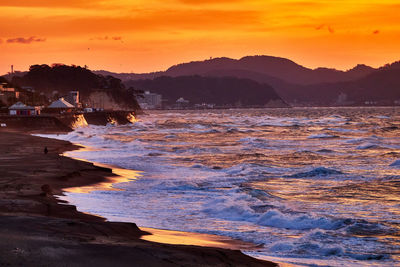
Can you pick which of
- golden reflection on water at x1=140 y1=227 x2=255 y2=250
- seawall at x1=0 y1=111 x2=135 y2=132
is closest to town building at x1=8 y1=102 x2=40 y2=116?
seawall at x1=0 y1=111 x2=135 y2=132

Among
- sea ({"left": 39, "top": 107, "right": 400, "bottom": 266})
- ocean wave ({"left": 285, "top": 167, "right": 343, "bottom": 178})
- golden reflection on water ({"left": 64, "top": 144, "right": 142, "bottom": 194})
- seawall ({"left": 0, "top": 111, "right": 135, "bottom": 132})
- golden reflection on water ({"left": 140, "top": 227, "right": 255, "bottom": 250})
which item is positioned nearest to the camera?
golden reflection on water ({"left": 140, "top": 227, "right": 255, "bottom": 250})

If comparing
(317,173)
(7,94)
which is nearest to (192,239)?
(317,173)

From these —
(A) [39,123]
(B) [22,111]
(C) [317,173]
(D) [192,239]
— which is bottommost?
(C) [317,173]

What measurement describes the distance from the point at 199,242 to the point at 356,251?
3807 mm

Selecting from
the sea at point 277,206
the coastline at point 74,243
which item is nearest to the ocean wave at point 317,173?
the sea at point 277,206

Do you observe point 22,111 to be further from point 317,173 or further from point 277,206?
point 277,206

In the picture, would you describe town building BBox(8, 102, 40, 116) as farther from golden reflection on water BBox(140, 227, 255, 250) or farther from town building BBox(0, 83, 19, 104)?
golden reflection on water BBox(140, 227, 255, 250)

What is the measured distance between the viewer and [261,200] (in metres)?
22.5

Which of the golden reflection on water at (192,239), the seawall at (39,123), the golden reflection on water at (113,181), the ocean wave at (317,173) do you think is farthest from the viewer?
the seawall at (39,123)

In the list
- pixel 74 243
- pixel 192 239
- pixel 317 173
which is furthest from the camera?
pixel 317 173

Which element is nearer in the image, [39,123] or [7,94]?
[39,123]

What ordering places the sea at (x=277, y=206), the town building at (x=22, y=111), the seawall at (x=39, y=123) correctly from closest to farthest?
1. the sea at (x=277, y=206)
2. the seawall at (x=39, y=123)
3. the town building at (x=22, y=111)

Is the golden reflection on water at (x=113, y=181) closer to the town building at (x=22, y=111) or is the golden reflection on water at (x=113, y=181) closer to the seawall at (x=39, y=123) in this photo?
the seawall at (x=39, y=123)

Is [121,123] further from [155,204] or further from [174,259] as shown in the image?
[174,259]
